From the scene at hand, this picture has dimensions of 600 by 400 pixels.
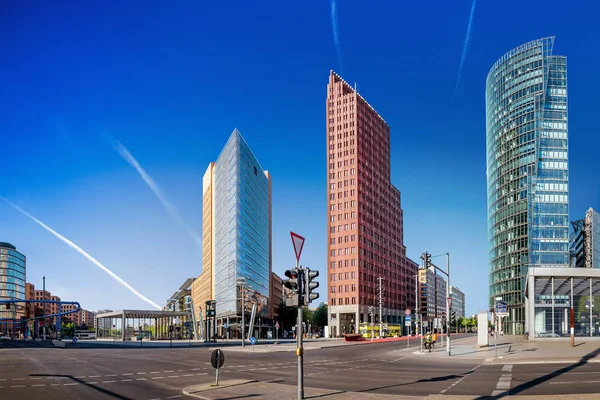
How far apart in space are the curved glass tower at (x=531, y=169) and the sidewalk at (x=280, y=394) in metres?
125

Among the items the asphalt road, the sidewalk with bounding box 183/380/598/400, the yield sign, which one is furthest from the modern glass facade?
the yield sign

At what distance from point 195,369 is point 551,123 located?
133 m

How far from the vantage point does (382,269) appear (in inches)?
6811

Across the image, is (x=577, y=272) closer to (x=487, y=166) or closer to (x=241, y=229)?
(x=241, y=229)

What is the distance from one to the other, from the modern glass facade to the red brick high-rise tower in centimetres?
2125

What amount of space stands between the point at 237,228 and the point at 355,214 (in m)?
36.5

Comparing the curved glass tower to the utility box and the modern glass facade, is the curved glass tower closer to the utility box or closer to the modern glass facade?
the modern glass facade

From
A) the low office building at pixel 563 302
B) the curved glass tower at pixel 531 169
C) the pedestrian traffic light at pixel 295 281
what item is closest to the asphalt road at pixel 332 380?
the pedestrian traffic light at pixel 295 281

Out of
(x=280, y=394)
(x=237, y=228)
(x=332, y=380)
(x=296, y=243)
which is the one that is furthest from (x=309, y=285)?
(x=237, y=228)

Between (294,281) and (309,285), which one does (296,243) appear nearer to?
(294,281)

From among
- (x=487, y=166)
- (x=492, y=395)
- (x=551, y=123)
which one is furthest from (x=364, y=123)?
(x=492, y=395)

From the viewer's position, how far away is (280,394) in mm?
21922

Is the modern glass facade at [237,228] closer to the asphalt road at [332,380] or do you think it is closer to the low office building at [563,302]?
the low office building at [563,302]

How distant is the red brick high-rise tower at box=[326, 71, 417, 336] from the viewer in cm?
15362
